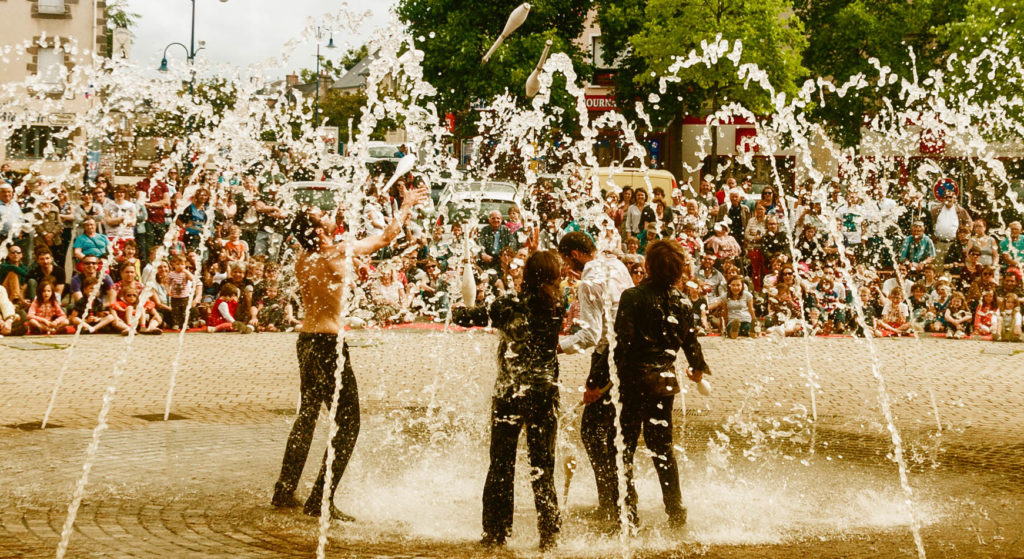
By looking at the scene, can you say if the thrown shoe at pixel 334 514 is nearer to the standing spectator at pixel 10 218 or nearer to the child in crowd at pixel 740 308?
the child in crowd at pixel 740 308

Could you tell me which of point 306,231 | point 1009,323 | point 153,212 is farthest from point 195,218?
point 1009,323

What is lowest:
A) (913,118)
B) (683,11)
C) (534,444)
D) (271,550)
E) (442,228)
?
(271,550)

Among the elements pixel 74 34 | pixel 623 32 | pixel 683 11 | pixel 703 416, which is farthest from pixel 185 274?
pixel 74 34

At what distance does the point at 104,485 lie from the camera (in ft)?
22.4

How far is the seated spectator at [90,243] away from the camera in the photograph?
55.0 ft

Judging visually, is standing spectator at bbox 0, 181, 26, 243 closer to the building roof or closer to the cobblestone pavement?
the cobblestone pavement

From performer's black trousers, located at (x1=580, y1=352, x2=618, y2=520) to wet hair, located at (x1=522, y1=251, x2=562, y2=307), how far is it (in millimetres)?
706

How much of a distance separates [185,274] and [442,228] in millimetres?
5042

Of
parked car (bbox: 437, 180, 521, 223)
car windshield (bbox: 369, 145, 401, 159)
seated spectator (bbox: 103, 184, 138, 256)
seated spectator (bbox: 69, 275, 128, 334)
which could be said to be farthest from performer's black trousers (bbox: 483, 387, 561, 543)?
car windshield (bbox: 369, 145, 401, 159)

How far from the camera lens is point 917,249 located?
18.2 m

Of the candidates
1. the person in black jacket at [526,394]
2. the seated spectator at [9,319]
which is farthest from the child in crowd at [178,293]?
the person in black jacket at [526,394]

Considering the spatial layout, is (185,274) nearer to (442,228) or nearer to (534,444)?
(442,228)

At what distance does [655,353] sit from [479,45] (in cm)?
3221

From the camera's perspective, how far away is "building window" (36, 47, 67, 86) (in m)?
47.1
